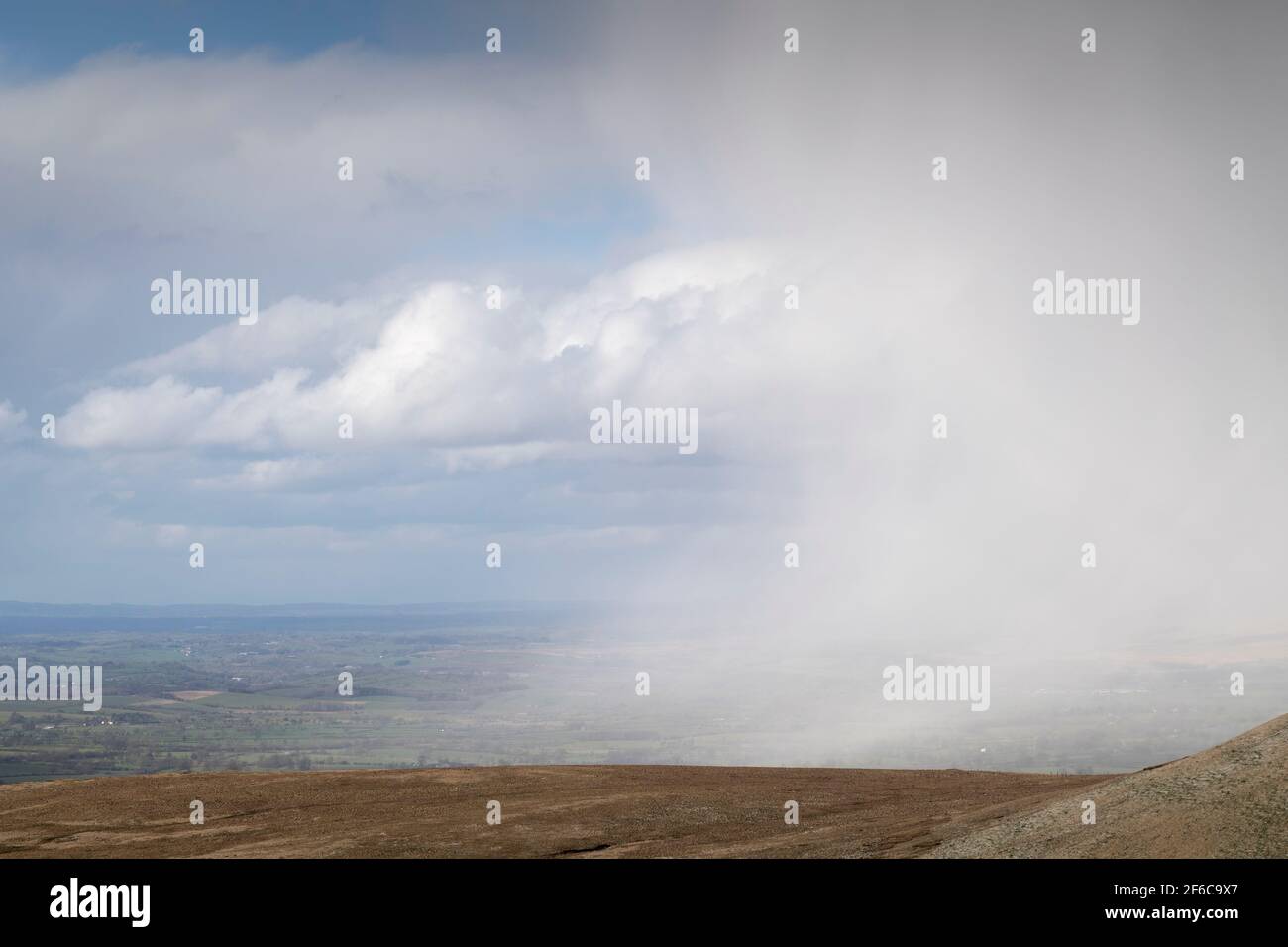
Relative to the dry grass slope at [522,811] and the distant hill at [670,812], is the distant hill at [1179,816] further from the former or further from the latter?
the dry grass slope at [522,811]

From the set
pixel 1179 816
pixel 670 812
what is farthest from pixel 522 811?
pixel 1179 816

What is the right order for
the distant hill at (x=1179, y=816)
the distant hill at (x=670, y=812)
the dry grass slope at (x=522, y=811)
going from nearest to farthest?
the distant hill at (x=1179, y=816) < the distant hill at (x=670, y=812) < the dry grass slope at (x=522, y=811)

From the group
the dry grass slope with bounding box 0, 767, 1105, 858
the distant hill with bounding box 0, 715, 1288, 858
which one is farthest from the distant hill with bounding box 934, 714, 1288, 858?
the dry grass slope with bounding box 0, 767, 1105, 858

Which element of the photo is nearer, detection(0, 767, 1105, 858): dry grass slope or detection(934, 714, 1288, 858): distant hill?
detection(934, 714, 1288, 858): distant hill

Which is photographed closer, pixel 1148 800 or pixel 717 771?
pixel 1148 800

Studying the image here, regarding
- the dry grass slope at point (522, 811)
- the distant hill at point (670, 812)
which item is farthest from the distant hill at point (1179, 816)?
the dry grass slope at point (522, 811)

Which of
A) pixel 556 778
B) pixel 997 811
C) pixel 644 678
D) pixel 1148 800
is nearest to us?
pixel 1148 800

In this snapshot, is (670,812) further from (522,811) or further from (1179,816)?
(1179,816)

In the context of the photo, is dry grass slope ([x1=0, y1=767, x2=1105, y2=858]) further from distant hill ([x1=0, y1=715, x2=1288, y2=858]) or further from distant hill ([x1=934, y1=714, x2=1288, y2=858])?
distant hill ([x1=934, y1=714, x2=1288, y2=858])
